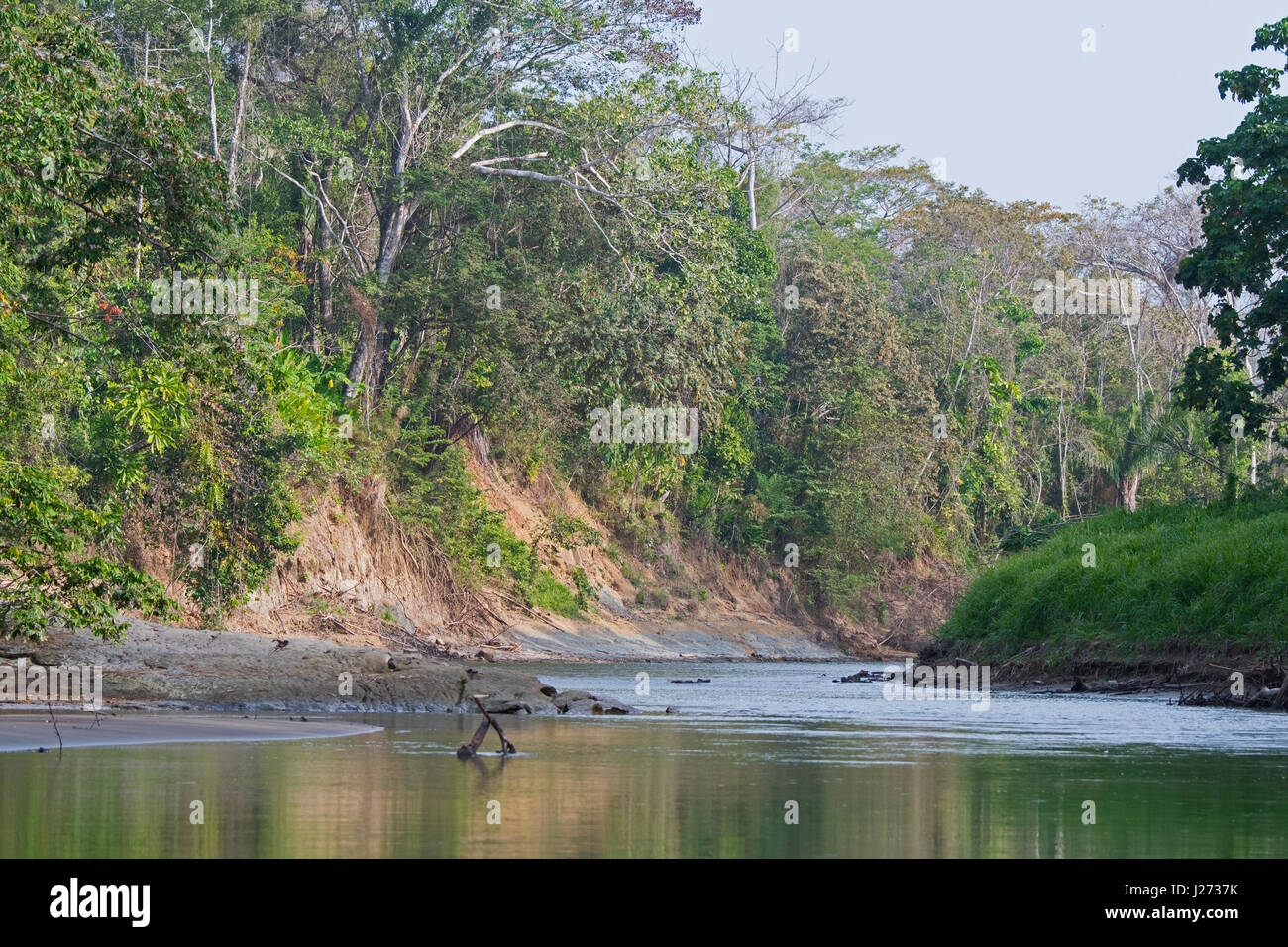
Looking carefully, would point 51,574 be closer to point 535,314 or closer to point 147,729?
point 147,729

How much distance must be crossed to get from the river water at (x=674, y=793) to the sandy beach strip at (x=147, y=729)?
1.58ft

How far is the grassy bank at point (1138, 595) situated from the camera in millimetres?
20469

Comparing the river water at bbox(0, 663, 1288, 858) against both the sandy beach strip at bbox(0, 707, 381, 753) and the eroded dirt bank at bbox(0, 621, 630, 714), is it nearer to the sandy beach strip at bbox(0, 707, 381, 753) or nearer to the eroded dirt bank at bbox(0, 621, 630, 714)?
the sandy beach strip at bbox(0, 707, 381, 753)

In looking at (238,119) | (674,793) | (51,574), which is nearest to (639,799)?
(674,793)

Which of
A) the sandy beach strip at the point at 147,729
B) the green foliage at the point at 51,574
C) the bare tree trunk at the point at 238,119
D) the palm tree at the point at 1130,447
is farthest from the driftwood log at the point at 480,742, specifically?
the palm tree at the point at 1130,447

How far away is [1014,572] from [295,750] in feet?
59.3

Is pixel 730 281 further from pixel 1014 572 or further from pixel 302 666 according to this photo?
pixel 302 666

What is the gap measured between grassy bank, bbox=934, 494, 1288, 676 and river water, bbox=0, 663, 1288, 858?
6379mm

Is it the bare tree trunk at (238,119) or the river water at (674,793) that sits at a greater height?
the bare tree trunk at (238,119)

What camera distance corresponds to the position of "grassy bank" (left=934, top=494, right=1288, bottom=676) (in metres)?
20.5

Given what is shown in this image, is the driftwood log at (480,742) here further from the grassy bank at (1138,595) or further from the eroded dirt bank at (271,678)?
the grassy bank at (1138,595)

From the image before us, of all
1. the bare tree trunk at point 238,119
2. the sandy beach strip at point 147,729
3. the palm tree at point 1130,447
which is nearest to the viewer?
the sandy beach strip at point 147,729

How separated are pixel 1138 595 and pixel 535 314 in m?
16.0

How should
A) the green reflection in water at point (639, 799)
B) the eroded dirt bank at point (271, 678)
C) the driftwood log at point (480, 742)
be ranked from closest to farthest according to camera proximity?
1. the green reflection in water at point (639, 799)
2. the driftwood log at point (480, 742)
3. the eroded dirt bank at point (271, 678)
